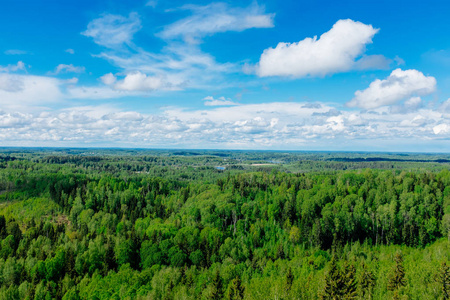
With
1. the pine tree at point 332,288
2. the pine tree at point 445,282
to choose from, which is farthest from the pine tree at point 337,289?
the pine tree at point 445,282

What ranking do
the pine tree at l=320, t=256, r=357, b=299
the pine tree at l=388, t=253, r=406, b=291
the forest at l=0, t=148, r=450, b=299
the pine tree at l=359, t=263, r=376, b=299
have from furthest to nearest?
1. the forest at l=0, t=148, r=450, b=299
2. the pine tree at l=388, t=253, r=406, b=291
3. the pine tree at l=359, t=263, r=376, b=299
4. the pine tree at l=320, t=256, r=357, b=299


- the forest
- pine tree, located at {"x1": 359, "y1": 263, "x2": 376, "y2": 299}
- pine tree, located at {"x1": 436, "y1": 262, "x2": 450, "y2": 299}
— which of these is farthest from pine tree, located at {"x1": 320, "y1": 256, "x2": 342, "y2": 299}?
pine tree, located at {"x1": 436, "y1": 262, "x2": 450, "y2": 299}

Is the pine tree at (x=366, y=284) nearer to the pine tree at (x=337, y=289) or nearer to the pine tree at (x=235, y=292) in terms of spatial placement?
the pine tree at (x=337, y=289)

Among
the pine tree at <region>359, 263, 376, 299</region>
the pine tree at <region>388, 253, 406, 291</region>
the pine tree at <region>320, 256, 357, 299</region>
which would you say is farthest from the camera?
the pine tree at <region>388, 253, 406, 291</region>

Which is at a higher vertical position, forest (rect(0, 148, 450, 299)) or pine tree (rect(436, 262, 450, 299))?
pine tree (rect(436, 262, 450, 299))

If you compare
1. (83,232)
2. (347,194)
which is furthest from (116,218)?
(347,194)

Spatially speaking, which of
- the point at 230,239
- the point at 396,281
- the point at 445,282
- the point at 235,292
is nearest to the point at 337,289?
the point at 396,281

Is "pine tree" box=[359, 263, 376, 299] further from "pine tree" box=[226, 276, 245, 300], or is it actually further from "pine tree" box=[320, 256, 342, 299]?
"pine tree" box=[226, 276, 245, 300]

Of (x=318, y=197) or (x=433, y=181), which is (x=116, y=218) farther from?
(x=433, y=181)
